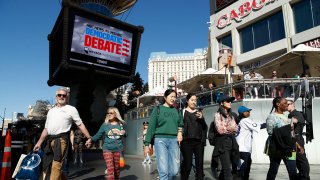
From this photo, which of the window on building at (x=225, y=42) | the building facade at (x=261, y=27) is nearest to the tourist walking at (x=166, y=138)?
the building facade at (x=261, y=27)

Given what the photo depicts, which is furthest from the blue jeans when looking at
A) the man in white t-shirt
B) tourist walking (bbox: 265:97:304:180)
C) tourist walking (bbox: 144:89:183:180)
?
tourist walking (bbox: 265:97:304:180)

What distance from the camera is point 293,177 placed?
4574 millimetres

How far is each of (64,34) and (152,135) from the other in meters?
21.7

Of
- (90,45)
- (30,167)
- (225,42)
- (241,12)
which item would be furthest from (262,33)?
(30,167)

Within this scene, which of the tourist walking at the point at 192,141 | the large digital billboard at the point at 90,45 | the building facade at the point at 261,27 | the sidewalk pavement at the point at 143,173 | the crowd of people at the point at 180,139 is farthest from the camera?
the large digital billboard at the point at 90,45

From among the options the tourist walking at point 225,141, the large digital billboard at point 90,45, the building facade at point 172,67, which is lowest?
the tourist walking at point 225,141

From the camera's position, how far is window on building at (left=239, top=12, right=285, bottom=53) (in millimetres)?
22281

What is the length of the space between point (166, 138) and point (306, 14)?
64.0 feet

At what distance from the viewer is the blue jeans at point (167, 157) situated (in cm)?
434

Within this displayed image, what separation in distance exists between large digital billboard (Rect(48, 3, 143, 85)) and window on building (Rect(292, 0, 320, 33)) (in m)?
14.4

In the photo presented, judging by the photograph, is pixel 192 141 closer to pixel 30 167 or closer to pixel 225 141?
pixel 225 141

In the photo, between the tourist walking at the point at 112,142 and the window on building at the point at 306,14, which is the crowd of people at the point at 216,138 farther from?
the window on building at the point at 306,14

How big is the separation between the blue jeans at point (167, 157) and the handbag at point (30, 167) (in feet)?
6.06

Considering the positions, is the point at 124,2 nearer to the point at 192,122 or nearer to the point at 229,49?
the point at 229,49
